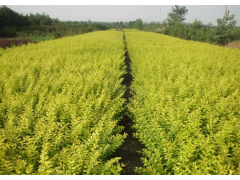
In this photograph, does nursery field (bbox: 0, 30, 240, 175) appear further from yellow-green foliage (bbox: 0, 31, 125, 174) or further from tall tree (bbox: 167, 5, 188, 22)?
tall tree (bbox: 167, 5, 188, 22)

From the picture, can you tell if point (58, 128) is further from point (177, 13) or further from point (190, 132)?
point (177, 13)

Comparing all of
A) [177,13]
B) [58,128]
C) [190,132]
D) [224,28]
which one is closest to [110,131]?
[58,128]

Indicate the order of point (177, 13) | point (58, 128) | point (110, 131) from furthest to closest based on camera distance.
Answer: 1. point (177, 13)
2. point (58, 128)
3. point (110, 131)

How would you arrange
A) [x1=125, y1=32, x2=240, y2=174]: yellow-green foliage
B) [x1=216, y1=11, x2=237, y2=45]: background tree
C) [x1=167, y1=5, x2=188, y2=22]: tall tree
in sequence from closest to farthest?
[x1=125, y1=32, x2=240, y2=174]: yellow-green foliage < [x1=216, y1=11, x2=237, y2=45]: background tree < [x1=167, y1=5, x2=188, y2=22]: tall tree

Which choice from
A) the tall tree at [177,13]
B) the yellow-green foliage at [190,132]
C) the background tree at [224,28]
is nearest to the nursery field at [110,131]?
the yellow-green foliage at [190,132]

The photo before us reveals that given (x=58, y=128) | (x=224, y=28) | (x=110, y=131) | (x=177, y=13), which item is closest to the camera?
(x=110, y=131)

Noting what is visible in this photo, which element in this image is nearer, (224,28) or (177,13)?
(224,28)

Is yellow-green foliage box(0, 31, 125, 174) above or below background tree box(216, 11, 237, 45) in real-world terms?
below

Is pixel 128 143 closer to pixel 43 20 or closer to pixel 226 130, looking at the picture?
pixel 226 130

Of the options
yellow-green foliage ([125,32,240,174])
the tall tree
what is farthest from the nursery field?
the tall tree

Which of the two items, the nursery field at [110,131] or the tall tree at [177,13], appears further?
the tall tree at [177,13]

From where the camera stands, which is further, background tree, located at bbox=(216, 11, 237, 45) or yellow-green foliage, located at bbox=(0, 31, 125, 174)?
background tree, located at bbox=(216, 11, 237, 45)

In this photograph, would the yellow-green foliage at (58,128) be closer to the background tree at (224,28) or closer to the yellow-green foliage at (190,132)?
the yellow-green foliage at (190,132)

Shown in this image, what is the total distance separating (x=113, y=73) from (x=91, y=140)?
4.70 metres
